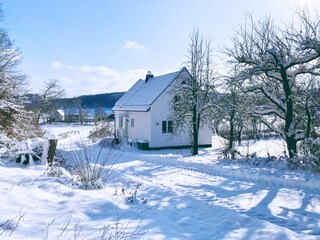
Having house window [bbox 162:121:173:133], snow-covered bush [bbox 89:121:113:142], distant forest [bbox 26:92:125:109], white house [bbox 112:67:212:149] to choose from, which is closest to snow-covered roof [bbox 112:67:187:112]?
white house [bbox 112:67:212:149]

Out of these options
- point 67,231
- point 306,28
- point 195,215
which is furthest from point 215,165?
point 67,231

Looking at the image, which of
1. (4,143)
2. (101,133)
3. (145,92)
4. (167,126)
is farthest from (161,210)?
(101,133)

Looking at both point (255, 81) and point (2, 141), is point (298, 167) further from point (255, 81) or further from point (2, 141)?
point (2, 141)

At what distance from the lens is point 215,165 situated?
13773 millimetres

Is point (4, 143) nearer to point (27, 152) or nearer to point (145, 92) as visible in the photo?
point (27, 152)

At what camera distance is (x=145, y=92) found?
93.3ft

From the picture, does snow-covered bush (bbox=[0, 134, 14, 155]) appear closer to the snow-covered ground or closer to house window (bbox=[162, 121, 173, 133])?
the snow-covered ground

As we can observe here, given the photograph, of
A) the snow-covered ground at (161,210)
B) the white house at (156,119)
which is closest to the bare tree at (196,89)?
the white house at (156,119)

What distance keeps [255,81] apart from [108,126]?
2393cm

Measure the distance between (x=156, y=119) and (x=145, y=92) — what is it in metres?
4.43

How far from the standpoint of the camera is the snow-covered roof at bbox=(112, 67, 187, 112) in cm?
2542

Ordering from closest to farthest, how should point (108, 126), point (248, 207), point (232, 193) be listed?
point (248, 207) < point (232, 193) < point (108, 126)

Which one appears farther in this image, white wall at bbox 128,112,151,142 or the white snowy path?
white wall at bbox 128,112,151,142

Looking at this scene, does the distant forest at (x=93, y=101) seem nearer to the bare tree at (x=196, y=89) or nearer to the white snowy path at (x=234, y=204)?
A: the bare tree at (x=196, y=89)
